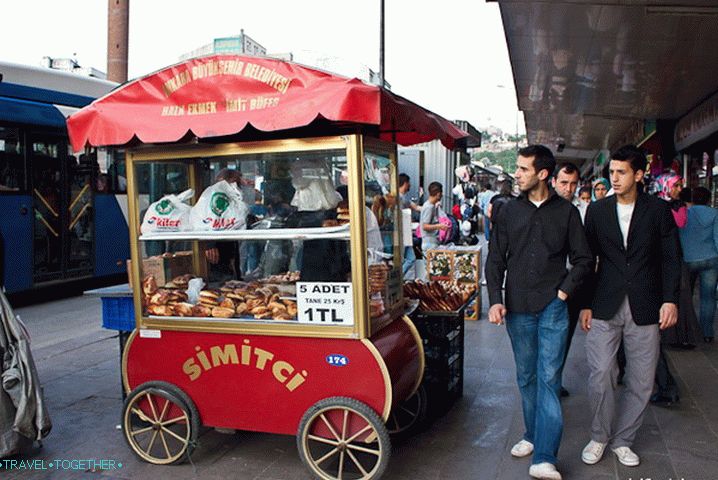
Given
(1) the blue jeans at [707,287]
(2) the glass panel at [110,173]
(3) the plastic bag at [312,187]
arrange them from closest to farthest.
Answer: (3) the plastic bag at [312,187], (1) the blue jeans at [707,287], (2) the glass panel at [110,173]

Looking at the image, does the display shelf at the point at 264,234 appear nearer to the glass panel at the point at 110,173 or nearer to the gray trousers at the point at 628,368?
the gray trousers at the point at 628,368

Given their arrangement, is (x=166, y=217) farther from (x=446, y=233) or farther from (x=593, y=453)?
(x=446, y=233)

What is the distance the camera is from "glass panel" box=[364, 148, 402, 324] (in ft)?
13.1

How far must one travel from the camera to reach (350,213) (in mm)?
3695

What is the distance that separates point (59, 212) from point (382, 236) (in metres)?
7.60

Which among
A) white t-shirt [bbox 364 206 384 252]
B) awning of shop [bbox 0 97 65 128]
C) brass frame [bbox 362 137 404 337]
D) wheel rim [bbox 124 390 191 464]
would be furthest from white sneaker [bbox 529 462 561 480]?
awning of shop [bbox 0 97 65 128]

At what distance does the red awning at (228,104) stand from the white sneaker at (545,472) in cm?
212

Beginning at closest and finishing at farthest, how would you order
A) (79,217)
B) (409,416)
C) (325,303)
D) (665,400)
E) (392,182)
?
(325,303), (392,182), (409,416), (665,400), (79,217)

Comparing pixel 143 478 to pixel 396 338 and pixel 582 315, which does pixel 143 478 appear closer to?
pixel 396 338

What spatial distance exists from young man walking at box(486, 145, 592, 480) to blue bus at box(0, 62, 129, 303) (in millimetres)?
6388

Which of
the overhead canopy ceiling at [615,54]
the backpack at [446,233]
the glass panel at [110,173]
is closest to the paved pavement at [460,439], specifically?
the backpack at [446,233]

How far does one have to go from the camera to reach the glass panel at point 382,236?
13.1ft

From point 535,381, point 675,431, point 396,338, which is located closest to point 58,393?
point 396,338

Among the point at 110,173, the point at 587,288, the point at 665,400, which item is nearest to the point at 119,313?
the point at 587,288
